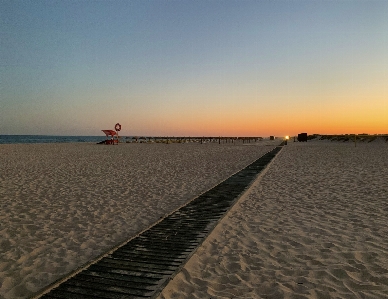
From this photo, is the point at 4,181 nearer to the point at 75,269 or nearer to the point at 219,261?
the point at 75,269

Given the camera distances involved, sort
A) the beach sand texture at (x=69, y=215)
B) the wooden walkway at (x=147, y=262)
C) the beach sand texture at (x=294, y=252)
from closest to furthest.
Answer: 1. the wooden walkway at (x=147, y=262)
2. the beach sand texture at (x=294, y=252)
3. the beach sand texture at (x=69, y=215)

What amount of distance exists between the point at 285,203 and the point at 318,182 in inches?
165

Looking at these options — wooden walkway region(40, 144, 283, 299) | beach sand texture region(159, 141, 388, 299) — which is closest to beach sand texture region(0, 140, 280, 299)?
wooden walkway region(40, 144, 283, 299)

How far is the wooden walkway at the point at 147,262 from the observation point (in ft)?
12.6

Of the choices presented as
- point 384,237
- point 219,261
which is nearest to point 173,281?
point 219,261

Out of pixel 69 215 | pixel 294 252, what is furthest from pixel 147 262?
pixel 69 215

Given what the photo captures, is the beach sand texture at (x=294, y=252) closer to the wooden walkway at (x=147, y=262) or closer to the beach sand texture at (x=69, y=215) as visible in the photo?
the wooden walkway at (x=147, y=262)

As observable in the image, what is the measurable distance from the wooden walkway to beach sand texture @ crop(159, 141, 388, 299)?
0.22m

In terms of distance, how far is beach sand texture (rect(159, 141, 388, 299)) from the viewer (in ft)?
13.0

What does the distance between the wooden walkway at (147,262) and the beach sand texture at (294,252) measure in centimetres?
22

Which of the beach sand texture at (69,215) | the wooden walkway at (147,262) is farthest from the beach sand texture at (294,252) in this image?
the beach sand texture at (69,215)

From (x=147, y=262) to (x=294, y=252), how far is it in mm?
2528

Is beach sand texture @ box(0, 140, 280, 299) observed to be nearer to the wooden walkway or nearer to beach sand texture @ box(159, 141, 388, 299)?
the wooden walkway

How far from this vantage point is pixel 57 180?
42.4 feet
